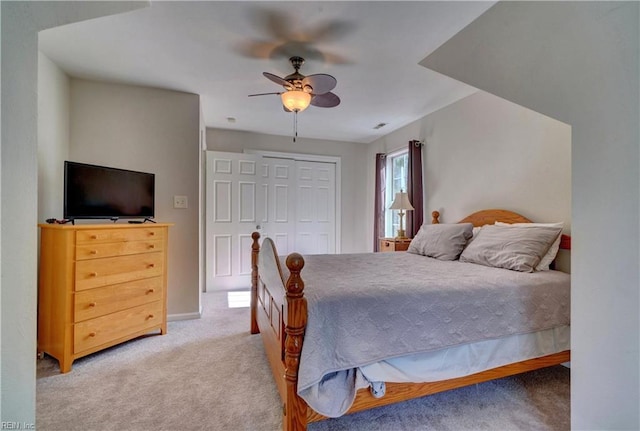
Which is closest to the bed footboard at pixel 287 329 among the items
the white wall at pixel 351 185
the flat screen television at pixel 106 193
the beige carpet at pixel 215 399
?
the beige carpet at pixel 215 399

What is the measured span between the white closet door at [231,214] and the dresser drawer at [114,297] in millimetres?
1484

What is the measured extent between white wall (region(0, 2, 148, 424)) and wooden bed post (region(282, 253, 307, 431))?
0.90m

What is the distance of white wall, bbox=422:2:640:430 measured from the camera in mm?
1052

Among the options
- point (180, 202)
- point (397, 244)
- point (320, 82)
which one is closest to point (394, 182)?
point (397, 244)

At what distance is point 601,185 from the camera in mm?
1131

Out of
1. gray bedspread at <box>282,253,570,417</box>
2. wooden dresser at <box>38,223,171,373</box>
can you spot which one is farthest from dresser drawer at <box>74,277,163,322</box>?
gray bedspread at <box>282,253,570,417</box>

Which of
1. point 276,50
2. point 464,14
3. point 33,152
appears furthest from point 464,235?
point 33,152

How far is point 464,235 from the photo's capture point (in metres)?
2.59

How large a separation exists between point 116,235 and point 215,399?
1.48 metres

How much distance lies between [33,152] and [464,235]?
9.57ft

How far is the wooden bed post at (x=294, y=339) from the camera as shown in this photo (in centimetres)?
120

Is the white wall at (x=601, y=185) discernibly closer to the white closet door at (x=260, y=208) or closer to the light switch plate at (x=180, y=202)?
the light switch plate at (x=180, y=202)

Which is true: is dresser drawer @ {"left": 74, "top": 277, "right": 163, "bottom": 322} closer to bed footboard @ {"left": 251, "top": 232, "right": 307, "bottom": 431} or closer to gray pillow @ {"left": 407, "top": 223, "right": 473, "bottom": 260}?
bed footboard @ {"left": 251, "top": 232, "right": 307, "bottom": 431}

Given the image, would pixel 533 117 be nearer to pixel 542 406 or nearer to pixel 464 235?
pixel 464 235
